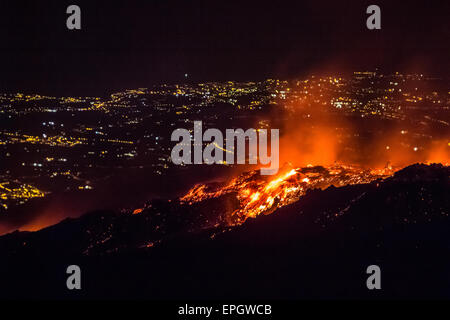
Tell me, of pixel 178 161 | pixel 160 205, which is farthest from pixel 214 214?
pixel 178 161
